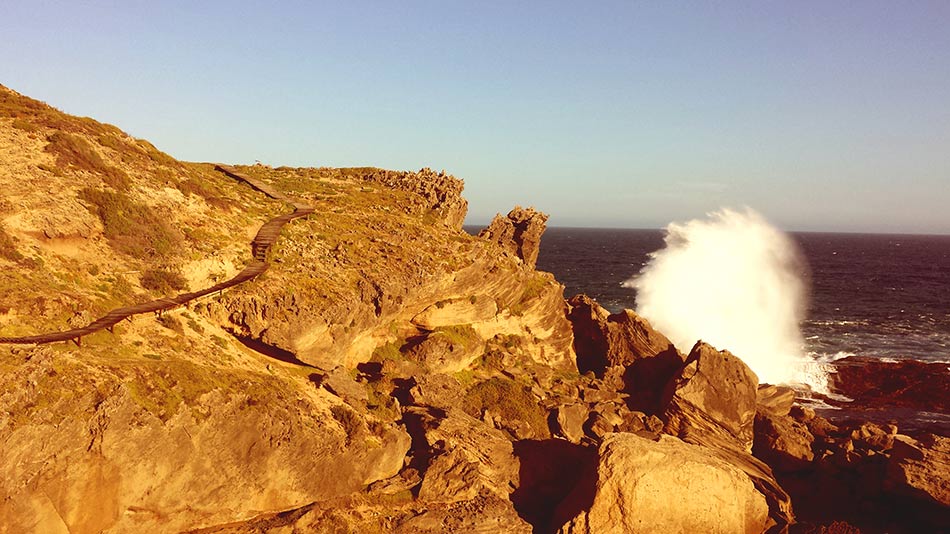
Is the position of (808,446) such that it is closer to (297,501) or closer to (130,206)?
(297,501)

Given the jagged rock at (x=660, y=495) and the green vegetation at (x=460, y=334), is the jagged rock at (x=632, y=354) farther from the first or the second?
the jagged rock at (x=660, y=495)

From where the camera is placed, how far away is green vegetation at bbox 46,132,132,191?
2820 centimetres

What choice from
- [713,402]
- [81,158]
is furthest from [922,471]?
[81,158]

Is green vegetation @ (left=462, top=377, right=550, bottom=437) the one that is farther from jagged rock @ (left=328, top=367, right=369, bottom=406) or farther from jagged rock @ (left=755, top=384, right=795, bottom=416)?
jagged rock @ (left=755, top=384, right=795, bottom=416)

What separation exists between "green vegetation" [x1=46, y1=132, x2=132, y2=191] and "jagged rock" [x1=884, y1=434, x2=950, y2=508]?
47.3m

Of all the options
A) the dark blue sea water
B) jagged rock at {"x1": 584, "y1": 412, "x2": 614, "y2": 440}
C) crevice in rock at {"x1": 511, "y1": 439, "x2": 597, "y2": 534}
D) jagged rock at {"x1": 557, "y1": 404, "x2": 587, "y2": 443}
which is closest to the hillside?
jagged rock at {"x1": 557, "y1": 404, "x2": 587, "y2": 443}

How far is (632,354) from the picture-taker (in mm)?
39344

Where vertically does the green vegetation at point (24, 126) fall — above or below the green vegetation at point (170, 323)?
above

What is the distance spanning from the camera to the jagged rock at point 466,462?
22875 mm

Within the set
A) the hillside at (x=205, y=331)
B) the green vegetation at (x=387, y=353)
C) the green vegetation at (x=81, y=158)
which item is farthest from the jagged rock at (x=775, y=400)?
the green vegetation at (x=81, y=158)

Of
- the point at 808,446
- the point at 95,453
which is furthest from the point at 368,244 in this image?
the point at 808,446

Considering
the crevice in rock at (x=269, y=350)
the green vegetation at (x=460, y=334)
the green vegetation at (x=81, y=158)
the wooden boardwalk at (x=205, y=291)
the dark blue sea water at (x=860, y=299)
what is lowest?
the dark blue sea water at (x=860, y=299)

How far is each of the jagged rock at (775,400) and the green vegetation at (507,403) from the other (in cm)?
1899

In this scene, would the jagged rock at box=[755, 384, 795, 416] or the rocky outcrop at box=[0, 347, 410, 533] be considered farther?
the jagged rock at box=[755, 384, 795, 416]
